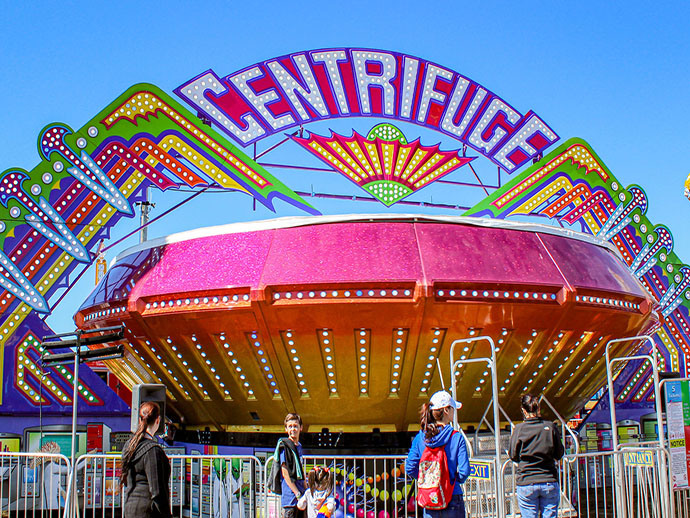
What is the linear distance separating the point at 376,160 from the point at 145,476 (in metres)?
8.94

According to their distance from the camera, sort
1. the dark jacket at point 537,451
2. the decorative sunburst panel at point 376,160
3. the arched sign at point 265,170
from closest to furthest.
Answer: the dark jacket at point 537,451 → the arched sign at point 265,170 → the decorative sunburst panel at point 376,160

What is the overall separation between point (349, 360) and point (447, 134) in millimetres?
6783

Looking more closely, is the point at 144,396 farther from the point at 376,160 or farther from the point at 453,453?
the point at 376,160

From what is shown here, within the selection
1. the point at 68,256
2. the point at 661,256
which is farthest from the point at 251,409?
the point at 661,256

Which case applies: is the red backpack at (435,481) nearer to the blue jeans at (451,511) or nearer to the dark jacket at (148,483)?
the blue jeans at (451,511)

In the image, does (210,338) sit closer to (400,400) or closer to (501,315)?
(400,400)

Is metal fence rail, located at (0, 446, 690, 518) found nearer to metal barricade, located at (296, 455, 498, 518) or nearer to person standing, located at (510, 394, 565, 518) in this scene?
metal barricade, located at (296, 455, 498, 518)

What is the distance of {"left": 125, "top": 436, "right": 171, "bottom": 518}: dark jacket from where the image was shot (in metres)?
4.48

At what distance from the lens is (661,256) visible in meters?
16.6

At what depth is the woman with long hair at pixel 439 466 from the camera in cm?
488

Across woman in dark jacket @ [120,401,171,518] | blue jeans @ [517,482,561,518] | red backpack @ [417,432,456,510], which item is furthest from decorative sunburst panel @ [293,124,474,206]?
woman in dark jacket @ [120,401,171,518]

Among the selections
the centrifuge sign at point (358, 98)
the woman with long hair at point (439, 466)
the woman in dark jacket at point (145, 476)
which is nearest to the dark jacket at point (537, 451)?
the woman with long hair at point (439, 466)

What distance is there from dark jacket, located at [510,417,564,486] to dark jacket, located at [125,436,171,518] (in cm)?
289

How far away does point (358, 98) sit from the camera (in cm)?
1305
